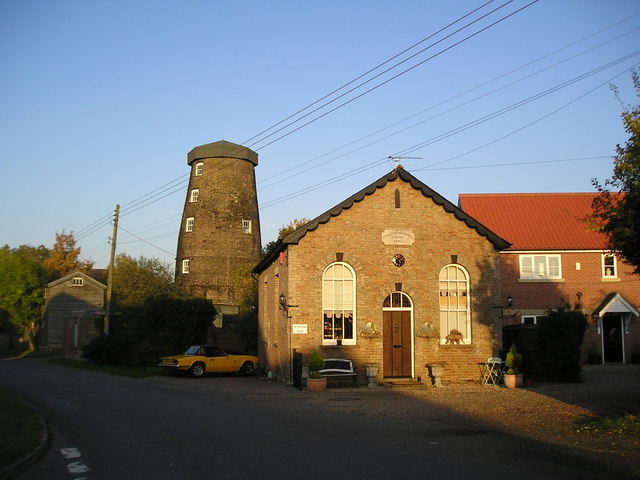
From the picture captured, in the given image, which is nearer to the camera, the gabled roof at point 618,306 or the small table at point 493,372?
the small table at point 493,372

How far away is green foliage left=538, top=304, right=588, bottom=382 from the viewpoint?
2086 centimetres

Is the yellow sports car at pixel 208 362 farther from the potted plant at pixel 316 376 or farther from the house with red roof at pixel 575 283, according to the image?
the house with red roof at pixel 575 283

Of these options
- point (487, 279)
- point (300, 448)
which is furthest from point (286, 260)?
point (300, 448)

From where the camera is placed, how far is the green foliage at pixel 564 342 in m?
20.9

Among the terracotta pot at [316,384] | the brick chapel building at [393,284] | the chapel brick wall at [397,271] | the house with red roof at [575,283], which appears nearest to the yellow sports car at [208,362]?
the brick chapel building at [393,284]

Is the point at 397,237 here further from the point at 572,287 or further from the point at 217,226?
the point at 217,226

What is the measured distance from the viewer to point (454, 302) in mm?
22047

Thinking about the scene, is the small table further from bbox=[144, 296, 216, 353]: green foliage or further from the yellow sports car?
bbox=[144, 296, 216, 353]: green foliage

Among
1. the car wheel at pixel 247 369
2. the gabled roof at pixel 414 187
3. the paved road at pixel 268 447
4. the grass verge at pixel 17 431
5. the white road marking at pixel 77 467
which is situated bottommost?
the white road marking at pixel 77 467

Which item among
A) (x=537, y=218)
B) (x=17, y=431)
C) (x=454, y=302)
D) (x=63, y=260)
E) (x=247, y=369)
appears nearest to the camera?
(x=17, y=431)

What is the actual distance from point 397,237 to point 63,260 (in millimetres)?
60279

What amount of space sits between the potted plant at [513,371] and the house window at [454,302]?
5.77 ft

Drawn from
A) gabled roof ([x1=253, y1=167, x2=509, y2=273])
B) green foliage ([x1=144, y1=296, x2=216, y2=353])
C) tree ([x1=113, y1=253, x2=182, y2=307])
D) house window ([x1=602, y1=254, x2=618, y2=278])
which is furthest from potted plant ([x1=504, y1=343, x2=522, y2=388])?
tree ([x1=113, y1=253, x2=182, y2=307])

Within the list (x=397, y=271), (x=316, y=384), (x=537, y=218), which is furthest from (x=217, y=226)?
(x=316, y=384)
